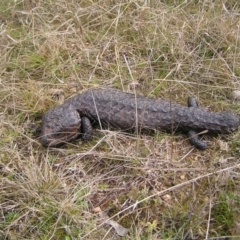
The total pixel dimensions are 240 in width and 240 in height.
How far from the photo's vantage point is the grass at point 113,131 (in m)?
3.19

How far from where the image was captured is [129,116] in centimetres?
380

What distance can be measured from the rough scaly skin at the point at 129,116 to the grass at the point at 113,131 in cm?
11

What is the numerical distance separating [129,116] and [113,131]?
19 centimetres

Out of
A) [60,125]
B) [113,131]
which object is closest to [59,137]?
[60,125]

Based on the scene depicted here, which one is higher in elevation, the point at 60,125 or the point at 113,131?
the point at 60,125

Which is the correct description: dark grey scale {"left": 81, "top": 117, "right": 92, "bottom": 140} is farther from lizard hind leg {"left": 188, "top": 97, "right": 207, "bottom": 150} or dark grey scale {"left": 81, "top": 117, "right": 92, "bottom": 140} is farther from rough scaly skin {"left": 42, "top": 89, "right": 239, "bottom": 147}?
lizard hind leg {"left": 188, "top": 97, "right": 207, "bottom": 150}

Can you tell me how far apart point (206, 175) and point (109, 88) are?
1285 mm

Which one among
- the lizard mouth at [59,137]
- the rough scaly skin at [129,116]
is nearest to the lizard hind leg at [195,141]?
the rough scaly skin at [129,116]

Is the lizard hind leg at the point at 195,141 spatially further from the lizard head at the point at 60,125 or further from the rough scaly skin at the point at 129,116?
the lizard head at the point at 60,125

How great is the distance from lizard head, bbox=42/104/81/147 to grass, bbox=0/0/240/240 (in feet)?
0.30

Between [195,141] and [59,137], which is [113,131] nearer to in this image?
[59,137]

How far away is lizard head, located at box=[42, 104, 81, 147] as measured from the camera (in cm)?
369

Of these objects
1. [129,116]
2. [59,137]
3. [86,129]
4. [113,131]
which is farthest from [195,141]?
[59,137]

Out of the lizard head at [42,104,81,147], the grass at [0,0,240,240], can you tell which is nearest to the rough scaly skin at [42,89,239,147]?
the lizard head at [42,104,81,147]
